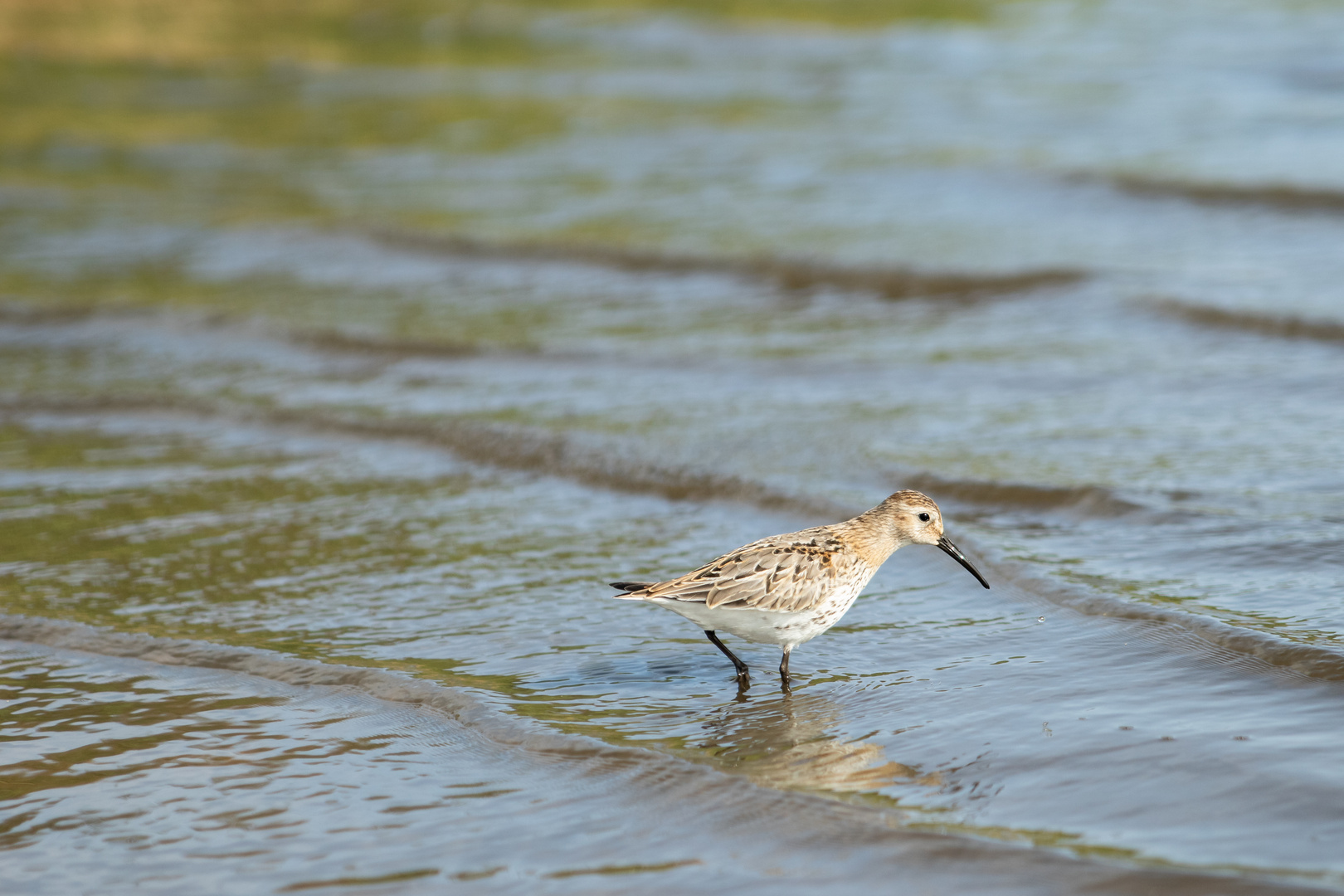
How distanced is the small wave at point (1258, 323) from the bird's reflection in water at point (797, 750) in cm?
544

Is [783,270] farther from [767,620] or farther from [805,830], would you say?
[805,830]

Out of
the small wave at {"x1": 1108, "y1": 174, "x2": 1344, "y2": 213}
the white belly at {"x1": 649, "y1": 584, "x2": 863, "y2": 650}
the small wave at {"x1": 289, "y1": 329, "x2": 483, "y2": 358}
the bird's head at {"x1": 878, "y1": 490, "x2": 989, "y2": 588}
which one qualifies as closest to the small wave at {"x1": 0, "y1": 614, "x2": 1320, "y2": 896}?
the white belly at {"x1": 649, "y1": 584, "x2": 863, "y2": 650}

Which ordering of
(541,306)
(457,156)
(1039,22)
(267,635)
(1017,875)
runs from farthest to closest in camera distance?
(1039,22)
(457,156)
(541,306)
(267,635)
(1017,875)

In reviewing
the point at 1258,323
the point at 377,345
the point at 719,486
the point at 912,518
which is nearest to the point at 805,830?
the point at 912,518

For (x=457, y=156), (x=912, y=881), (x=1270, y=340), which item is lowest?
(x=912, y=881)

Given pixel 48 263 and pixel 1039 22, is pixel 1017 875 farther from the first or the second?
pixel 1039 22

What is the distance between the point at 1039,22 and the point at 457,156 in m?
8.62

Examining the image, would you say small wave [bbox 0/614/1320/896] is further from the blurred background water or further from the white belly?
the white belly

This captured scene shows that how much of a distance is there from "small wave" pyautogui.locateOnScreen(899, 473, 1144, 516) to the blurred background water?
0.04 metres

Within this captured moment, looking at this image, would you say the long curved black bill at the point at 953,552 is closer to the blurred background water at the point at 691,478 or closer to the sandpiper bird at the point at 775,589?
the blurred background water at the point at 691,478

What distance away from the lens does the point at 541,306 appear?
41.9 feet

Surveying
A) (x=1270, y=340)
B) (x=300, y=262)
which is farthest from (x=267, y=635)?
(x=300, y=262)

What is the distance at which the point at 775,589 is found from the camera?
5656 mm

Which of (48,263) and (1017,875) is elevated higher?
(48,263)
